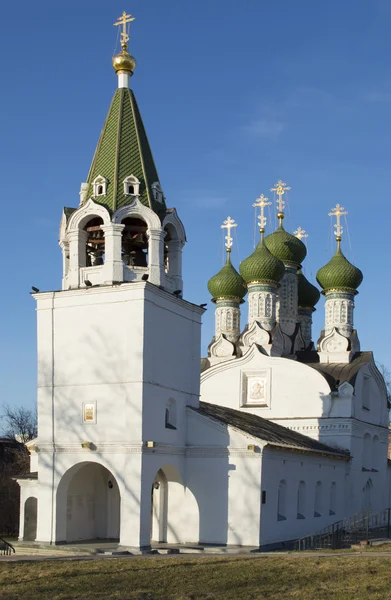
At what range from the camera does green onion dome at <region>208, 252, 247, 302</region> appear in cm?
3231

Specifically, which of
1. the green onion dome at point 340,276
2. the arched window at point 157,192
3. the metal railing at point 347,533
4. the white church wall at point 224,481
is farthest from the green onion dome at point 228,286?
the white church wall at point 224,481

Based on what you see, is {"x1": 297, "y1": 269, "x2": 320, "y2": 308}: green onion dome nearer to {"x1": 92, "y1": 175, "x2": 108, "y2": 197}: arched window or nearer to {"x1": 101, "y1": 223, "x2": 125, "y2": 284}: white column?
{"x1": 92, "y1": 175, "x2": 108, "y2": 197}: arched window

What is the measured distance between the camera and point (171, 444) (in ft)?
66.4

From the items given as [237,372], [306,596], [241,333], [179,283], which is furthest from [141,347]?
[241,333]

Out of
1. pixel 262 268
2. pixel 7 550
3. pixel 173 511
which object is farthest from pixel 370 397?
pixel 7 550

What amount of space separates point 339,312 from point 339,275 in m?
1.37

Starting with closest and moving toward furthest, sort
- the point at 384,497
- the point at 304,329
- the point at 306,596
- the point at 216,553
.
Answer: the point at 306,596, the point at 216,553, the point at 384,497, the point at 304,329

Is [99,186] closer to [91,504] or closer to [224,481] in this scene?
[224,481]

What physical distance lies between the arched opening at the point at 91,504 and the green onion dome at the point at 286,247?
533 inches

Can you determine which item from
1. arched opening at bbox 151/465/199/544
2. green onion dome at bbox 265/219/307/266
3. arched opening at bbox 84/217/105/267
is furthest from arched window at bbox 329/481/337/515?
arched opening at bbox 84/217/105/267

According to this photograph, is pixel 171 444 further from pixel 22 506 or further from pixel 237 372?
pixel 237 372

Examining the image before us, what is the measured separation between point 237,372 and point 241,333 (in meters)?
2.88

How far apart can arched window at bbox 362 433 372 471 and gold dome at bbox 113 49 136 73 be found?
14.8 m

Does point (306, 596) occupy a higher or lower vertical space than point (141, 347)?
lower
